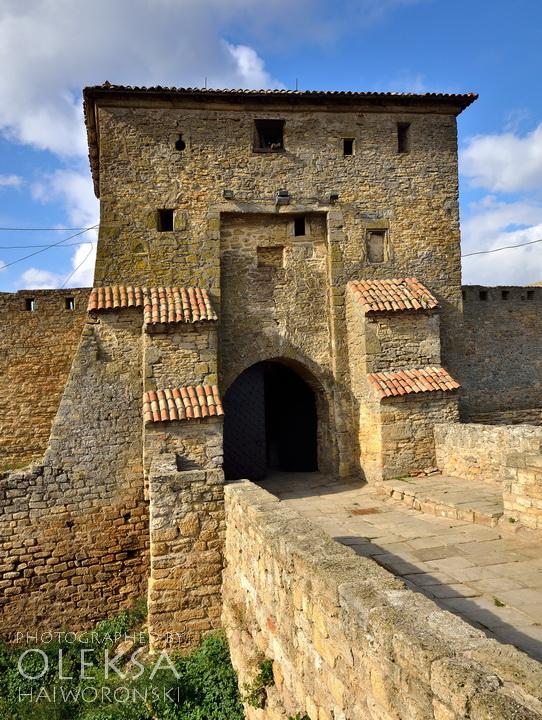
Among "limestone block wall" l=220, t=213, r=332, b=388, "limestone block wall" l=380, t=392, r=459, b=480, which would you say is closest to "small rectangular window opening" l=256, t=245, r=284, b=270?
"limestone block wall" l=220, t=213, r=332, b=388

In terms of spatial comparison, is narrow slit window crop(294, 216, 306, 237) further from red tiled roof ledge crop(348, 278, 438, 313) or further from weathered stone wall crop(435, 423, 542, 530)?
weathered stone wall crop(435, 423, 542, 530)

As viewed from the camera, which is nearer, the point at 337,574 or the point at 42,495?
the point at 337,574

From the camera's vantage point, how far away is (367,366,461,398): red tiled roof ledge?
973 centimetres

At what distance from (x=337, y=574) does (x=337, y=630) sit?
14.5 inches

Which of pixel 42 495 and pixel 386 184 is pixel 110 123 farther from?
pixel 42 495

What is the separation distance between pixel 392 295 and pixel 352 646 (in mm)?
8349

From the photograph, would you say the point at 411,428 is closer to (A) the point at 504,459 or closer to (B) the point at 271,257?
(A) the point at 504,459

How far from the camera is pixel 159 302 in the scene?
9.68 m

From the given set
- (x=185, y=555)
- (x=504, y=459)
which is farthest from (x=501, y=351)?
(x=185, y=555)

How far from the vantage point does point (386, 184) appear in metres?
11.3

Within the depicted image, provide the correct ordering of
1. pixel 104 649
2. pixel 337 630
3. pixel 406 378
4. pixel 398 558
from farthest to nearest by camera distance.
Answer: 1. pixel 406 378
2. pixel 104 649
3. pixel 398 558
4. pixel 337 630

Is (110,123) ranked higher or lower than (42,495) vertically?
higher

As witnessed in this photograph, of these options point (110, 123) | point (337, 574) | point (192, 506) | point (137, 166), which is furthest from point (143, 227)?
point (337, 574)

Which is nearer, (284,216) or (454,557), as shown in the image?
(454,557)
